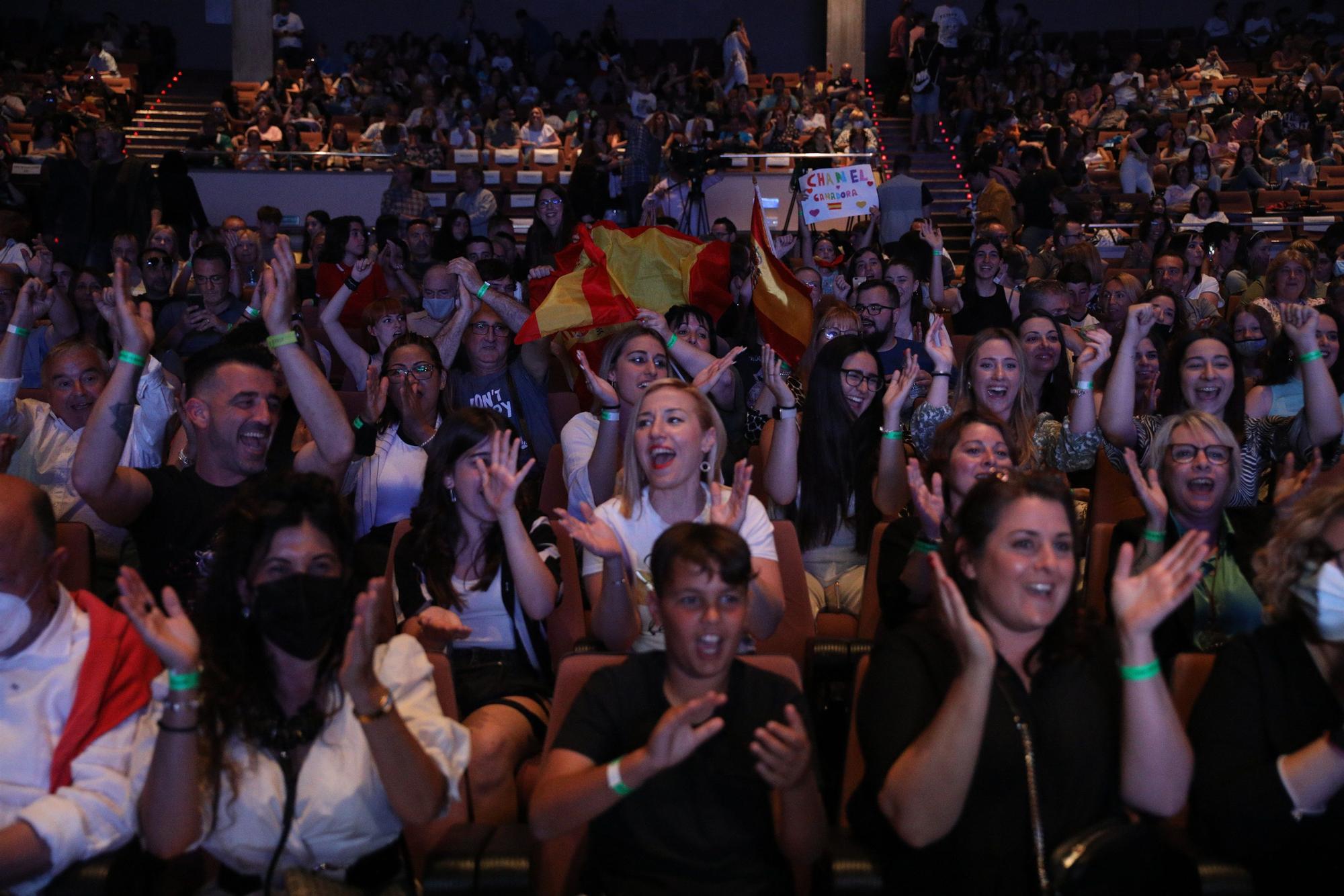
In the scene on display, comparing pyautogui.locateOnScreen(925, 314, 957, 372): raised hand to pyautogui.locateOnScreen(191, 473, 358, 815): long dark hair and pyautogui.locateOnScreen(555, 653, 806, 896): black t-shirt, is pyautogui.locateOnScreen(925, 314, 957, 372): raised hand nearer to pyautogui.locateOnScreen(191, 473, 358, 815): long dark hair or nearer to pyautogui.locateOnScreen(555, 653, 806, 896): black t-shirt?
pyautogui.locateOnScreen(555, 653, 806, 896): black t-shirt

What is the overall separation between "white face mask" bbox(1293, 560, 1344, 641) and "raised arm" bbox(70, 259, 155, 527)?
2337mm

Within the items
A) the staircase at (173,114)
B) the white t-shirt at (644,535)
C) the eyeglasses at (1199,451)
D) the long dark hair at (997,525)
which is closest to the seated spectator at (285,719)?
the white t-shirt at (644,535)

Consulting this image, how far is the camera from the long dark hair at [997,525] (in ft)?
6.35

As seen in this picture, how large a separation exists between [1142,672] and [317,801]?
1318 millimetres

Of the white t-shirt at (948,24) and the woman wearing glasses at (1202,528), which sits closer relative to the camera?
the woman wearing glasses at (1202,528)

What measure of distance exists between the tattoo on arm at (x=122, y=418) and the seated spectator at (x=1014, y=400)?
82.6 inches

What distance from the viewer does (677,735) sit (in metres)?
1.72

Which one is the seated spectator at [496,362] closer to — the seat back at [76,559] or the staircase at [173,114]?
the seat back at [76,559]

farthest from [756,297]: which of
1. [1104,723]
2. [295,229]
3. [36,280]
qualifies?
[295,229]

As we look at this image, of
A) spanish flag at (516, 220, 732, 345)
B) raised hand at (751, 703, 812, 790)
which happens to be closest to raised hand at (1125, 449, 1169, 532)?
raised hand at (751, 703, 812, 790)

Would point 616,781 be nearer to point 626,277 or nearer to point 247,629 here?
point 247,629

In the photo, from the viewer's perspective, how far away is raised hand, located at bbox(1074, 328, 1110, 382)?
329 cm

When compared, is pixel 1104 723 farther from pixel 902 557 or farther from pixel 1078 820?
pixel 902 557

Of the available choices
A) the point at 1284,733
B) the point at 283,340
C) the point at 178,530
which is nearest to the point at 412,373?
the point at 283,340
